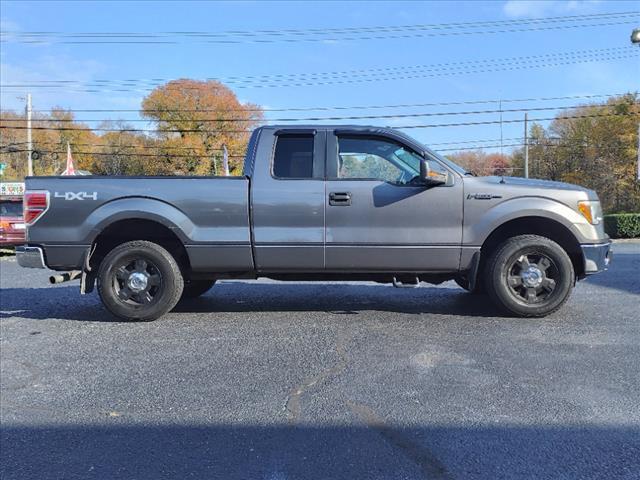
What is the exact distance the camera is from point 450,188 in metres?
5.30

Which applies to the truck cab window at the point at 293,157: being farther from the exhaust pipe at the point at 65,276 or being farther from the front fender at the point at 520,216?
the exhaust pipe at the point at 65,276

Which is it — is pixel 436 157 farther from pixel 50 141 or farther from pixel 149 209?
pixel 50 141

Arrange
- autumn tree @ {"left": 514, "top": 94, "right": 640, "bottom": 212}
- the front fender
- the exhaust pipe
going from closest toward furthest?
the front fender → the exhaust pipe → autumn tree @ {"left": 514, "top": 94, "right": 640, "bottom": 212}

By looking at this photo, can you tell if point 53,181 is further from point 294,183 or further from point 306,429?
point 306,429

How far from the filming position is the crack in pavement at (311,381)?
3.23m

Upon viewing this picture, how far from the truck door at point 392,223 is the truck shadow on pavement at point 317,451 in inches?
97.8

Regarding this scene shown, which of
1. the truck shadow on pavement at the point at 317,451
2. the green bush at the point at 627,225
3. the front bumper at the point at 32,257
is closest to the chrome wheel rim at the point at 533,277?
the truck shadow on pavement at the point at 317,451

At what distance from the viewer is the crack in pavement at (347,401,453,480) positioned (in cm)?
252

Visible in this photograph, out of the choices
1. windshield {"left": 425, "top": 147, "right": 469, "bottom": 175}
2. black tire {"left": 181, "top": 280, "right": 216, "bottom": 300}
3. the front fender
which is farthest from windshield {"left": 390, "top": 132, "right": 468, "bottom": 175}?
black tire {"left": 181, "top": 280, "right": 216, "bottom": 300}

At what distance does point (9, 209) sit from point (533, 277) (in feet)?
51.4

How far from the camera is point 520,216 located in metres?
5.26

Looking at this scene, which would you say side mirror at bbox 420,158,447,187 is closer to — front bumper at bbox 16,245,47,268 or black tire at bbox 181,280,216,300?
black tire at bbox 181,280,216,300

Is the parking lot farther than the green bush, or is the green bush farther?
the green bush

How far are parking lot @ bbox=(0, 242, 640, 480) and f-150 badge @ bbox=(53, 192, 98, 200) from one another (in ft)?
4.52
